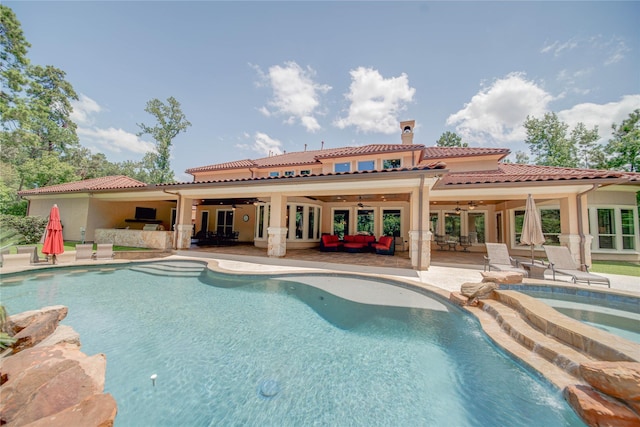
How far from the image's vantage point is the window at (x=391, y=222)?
14.9 m

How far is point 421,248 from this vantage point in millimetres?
8438

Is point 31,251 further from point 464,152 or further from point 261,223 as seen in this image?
point 464,152

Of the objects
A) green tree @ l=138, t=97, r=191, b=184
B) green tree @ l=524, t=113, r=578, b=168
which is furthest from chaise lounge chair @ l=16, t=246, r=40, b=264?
green tree @ l=524, t=113, r=578, b=168

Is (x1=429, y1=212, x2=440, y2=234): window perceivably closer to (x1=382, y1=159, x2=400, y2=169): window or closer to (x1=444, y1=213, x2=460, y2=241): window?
(x1=444, y1=213, x2=460, y2=241): window

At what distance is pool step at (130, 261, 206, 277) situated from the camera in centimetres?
852

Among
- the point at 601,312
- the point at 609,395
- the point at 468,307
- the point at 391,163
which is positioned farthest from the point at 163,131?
the point at 601,312

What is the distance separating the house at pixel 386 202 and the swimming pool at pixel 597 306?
3.28 m

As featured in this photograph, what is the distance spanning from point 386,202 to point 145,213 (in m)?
18.3

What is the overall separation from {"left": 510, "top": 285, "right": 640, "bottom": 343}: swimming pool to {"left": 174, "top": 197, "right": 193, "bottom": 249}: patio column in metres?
14.3

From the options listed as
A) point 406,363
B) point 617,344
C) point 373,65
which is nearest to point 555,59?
point 373,65

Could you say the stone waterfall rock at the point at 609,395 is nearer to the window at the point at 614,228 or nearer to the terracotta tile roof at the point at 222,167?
the window at the point at 614,228

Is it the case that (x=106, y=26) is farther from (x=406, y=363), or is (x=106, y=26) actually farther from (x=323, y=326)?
(x=406, y=363)

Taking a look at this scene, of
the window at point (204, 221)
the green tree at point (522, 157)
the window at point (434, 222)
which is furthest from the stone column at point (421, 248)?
the green tree at point (522, 157)

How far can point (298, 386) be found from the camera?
9.45 feet
